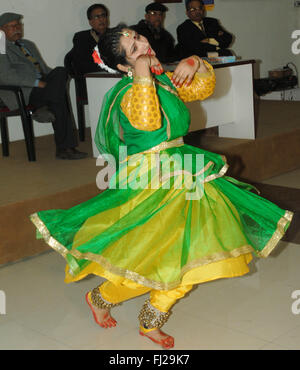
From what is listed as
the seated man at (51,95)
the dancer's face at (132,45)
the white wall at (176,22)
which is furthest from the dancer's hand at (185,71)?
the white wall at (176,22)

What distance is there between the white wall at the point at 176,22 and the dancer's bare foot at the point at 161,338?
339 centimetres

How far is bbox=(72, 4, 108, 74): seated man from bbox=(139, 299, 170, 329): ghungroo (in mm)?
3154

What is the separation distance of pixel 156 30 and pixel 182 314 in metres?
3.87

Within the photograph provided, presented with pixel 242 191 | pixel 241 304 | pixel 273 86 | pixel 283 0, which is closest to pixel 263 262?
pixel 241 304

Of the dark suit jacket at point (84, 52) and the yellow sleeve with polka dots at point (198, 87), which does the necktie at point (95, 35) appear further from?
the yellow sleeve with polka dots at point (198, 87)

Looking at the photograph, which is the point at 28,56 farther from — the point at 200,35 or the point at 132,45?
the point at 132,45

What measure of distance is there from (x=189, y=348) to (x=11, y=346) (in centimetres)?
69

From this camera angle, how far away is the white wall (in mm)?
5121

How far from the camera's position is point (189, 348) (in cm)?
210

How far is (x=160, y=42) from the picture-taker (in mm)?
5621

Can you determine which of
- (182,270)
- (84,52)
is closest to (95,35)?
(84,52)

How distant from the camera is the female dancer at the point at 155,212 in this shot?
195 cm

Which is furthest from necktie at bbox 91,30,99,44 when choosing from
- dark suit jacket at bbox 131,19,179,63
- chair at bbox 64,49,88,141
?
dark suit jacket at bbox 131,19,179,63
